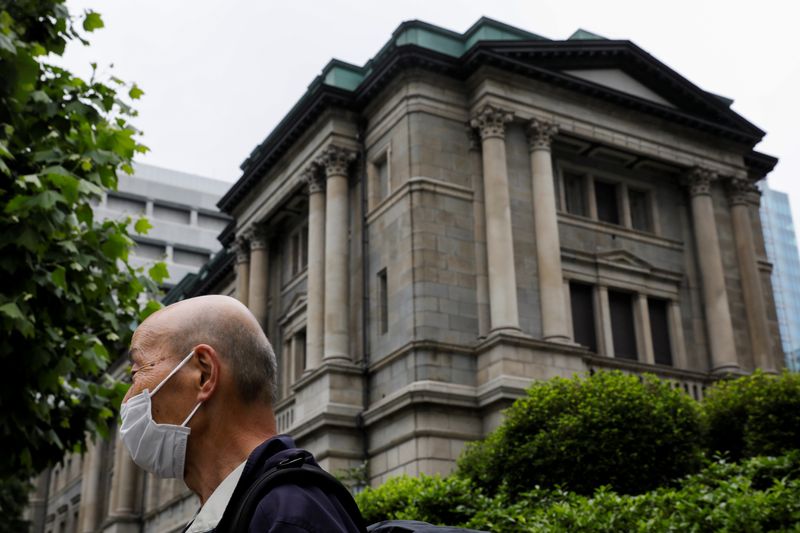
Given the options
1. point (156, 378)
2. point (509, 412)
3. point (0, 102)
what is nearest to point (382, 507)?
point (509, 412)

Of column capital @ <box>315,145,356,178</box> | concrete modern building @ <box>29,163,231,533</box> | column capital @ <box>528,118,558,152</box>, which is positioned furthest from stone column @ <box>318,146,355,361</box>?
concrete modern building @ <box>29,163,231,533</box>

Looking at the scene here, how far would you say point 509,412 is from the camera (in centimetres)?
2059

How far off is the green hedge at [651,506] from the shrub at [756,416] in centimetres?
437

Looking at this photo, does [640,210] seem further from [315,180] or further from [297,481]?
[297,481]

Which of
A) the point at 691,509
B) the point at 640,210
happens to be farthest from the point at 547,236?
the point at 691,509

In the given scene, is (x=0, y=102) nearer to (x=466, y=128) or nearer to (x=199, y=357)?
(x=199, y=357)

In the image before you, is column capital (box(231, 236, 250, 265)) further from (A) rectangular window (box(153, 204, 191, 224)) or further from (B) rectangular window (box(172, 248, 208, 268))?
(A) rectangular window (box(153, 204, 191, 224))

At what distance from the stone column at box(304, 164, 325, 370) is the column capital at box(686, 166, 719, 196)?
1193 centimetres

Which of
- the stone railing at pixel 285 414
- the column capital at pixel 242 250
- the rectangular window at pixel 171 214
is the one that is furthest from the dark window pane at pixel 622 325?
the rectangular window at pixel 171 214

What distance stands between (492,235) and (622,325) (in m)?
5.52

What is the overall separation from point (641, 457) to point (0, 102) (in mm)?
12593

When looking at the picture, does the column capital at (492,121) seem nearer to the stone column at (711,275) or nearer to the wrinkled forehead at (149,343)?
A: the stone column at (711,275)

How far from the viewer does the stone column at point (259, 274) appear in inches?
1368

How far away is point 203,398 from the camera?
3322 millimetres
